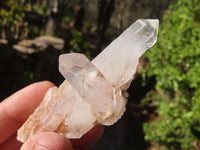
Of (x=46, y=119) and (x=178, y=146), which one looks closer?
(x=46, y=119)

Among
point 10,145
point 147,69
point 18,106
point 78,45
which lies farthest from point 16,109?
point 78,45

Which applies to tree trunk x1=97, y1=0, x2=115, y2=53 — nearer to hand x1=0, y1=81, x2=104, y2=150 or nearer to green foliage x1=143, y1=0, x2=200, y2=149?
green foliage x1=143, y1=0, x2=200, y2=149

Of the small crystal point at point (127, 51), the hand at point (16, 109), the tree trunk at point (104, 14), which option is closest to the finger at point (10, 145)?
the hand at point (16, 109)

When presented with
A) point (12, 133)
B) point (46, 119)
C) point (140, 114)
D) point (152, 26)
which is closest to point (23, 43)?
point (140, 114)

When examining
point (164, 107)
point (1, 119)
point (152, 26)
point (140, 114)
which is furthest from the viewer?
point (140, 114)

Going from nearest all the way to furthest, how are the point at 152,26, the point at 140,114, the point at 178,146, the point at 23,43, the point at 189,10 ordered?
the point at 152,26, the point at 189,10, the point at 178,146, the point at 23,43, the point at 140,114

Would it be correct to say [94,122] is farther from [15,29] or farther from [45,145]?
[15,29]

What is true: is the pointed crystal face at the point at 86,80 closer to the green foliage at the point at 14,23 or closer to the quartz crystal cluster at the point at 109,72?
the quartz crystal cluster at the point at 109,72
